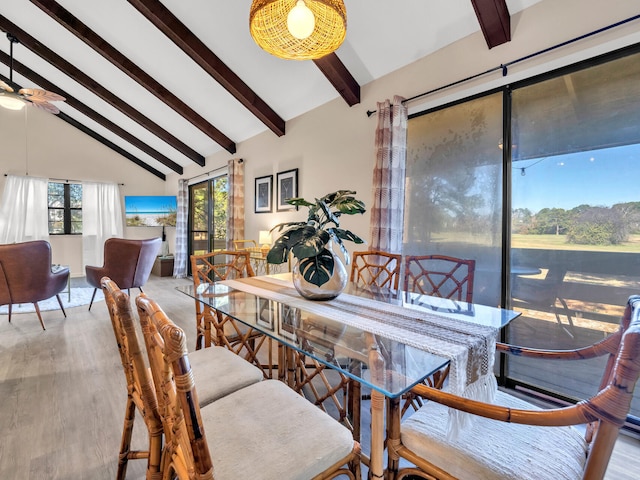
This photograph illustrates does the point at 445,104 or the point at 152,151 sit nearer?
the point at 445,104

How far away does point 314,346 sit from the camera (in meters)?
1.09

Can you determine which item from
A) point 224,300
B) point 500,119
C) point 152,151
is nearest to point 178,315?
point 224,300

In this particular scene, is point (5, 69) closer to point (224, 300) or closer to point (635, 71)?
point (224, 300)

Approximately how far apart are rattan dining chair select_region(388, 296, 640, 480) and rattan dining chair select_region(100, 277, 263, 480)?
0.69 metres

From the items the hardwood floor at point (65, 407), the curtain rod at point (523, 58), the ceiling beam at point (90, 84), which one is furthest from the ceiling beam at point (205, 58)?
the hardwood floor at point (65, 407)

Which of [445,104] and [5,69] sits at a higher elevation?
[5,69]

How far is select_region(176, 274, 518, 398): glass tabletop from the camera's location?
0.89 meters

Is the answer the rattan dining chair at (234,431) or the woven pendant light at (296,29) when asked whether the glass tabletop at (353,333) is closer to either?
the rattan dining chair at (234,431)

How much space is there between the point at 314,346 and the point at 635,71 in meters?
2.37

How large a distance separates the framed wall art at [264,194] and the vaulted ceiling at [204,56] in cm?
71

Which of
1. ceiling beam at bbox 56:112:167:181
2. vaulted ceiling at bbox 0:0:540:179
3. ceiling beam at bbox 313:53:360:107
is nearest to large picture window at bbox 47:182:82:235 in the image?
ceiling beam at bbox 56:112:167:181

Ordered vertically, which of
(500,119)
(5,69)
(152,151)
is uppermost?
(5,69)

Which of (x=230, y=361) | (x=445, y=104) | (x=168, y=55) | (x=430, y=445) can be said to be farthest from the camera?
(x=168, y=55)

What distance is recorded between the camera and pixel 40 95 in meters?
3.59
